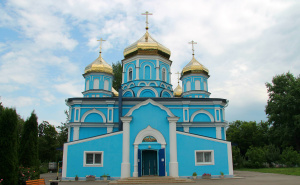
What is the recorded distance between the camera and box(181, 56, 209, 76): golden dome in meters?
27.8

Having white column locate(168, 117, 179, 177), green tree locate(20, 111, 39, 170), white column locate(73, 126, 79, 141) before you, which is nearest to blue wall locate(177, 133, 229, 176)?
white column locate(168, 117, 179, 177)

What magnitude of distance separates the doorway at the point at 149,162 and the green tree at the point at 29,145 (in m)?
6.89

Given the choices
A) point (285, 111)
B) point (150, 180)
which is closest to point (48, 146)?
point (150, 180)

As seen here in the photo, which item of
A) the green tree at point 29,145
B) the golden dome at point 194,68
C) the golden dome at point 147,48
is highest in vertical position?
the golden dome at point 147,48

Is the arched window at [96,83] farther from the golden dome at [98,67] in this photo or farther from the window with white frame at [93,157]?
the window with white frame at [93,157]

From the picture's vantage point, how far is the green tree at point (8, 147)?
10.1m

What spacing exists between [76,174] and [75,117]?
659 centimetres

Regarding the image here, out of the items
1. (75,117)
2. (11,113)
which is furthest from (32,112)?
(75,117)

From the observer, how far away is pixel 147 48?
24.4 meters

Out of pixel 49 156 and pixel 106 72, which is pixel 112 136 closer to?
pixel 106 72

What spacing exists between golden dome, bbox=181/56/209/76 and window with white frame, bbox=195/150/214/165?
41.4ft

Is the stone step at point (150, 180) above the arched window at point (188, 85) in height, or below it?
below

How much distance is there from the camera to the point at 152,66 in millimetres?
24281

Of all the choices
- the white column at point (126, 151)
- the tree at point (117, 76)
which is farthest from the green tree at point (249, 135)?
the white column at point (126, 151)
